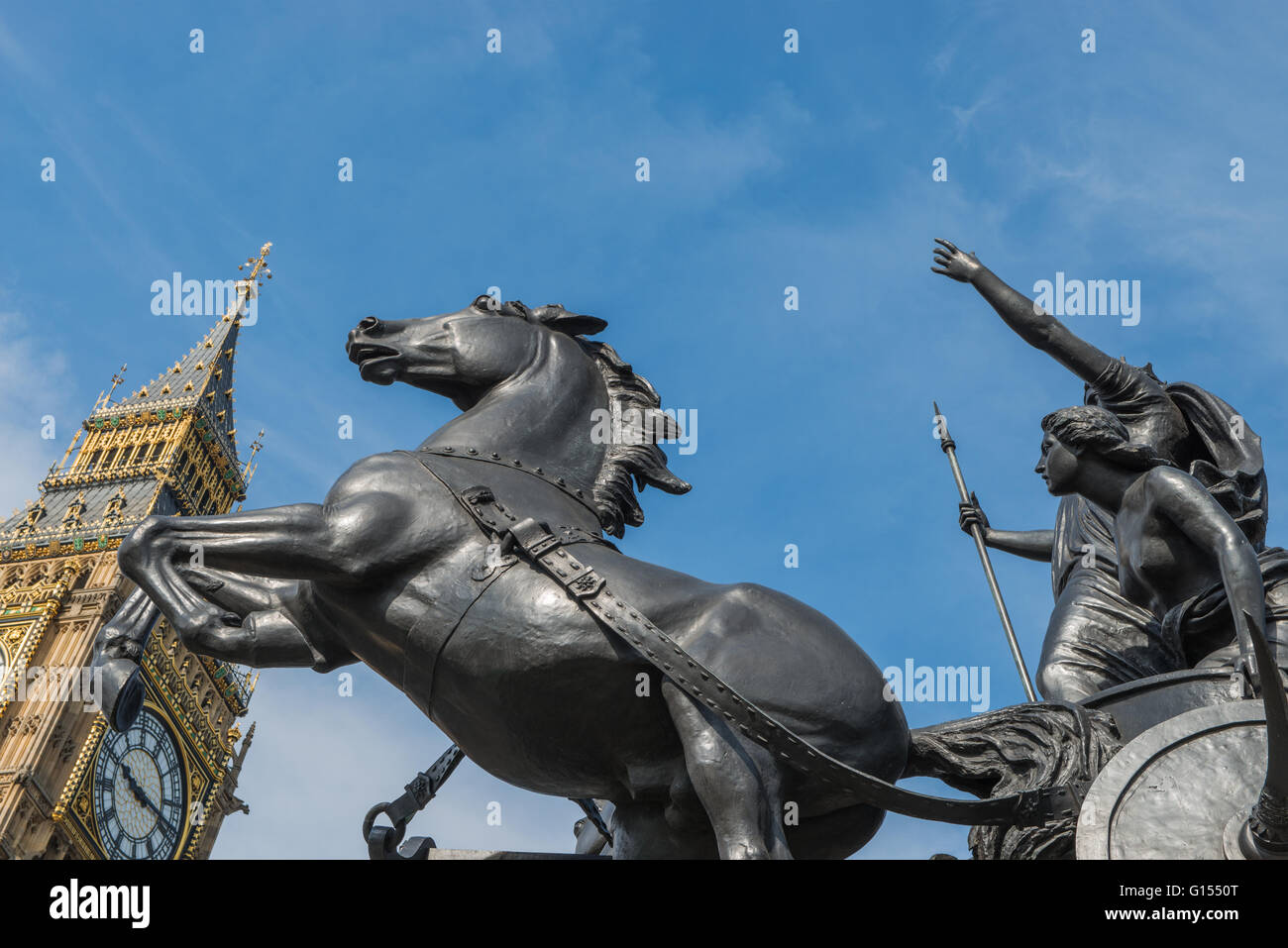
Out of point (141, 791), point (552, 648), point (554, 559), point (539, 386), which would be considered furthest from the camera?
point (141, 791)

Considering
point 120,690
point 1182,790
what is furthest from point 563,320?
Result: point 1182,790

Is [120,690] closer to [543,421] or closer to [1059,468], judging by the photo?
[543,421]

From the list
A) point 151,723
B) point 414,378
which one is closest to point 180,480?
point 151,723

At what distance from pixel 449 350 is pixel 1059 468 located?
→ 302 centimetres

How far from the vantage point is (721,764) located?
5.14 metres

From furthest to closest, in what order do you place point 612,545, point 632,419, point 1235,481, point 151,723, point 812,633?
point 151,723 < point 1235,481 < point 632,419 < point 612,545 < point 812,633

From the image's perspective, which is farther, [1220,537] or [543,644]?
[1220,537]

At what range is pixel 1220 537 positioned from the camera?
659 cm

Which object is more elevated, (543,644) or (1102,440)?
(1102,440)

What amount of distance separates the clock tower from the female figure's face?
4950cm

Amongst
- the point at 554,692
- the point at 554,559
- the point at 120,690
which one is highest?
the point at 554,559

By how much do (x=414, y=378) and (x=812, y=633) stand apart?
7.50ft
